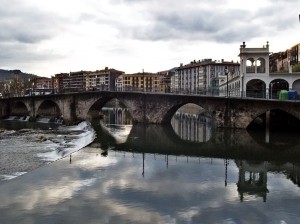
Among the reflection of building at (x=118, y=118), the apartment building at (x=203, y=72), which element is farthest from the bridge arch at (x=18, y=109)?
the apartment building at (x=203, y=72)

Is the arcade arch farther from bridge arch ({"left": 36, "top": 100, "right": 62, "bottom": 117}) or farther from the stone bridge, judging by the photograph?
bridge arch ({"left": 36, "top": 100, "right": 62, "bottom": 117})

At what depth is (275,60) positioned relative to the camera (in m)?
108

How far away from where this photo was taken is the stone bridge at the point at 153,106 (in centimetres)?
4759

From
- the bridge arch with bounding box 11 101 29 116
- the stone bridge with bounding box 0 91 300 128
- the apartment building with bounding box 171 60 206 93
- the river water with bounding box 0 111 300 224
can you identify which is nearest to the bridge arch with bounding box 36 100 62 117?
the stone bridge with bounding box 0 91 300 128

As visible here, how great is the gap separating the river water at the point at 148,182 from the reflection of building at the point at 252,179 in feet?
0.16

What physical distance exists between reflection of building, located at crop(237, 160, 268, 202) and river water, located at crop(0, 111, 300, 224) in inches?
2.0

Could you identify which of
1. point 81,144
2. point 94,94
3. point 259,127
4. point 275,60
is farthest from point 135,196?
point 275,60

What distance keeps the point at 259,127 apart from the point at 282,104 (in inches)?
292

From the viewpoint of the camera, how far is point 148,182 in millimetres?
21734

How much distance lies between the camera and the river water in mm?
16141

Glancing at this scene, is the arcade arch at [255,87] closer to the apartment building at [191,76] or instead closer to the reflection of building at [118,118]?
the reflection of building at [118,118]

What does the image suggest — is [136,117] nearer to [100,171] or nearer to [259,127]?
[259,127]

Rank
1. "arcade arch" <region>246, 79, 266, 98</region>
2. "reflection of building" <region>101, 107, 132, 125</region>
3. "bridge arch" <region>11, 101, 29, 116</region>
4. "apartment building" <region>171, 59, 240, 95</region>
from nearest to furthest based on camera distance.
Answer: "arcade arch" <region>246, 79, 266, 98</region>, "reflection of building" <region>101, 107, 132, 125</region>, "bridge arch" <region>11, 101, 29, 116</region>, "apartment building" <region>171, 59, 240, 95</region>

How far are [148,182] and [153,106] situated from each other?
120ft
